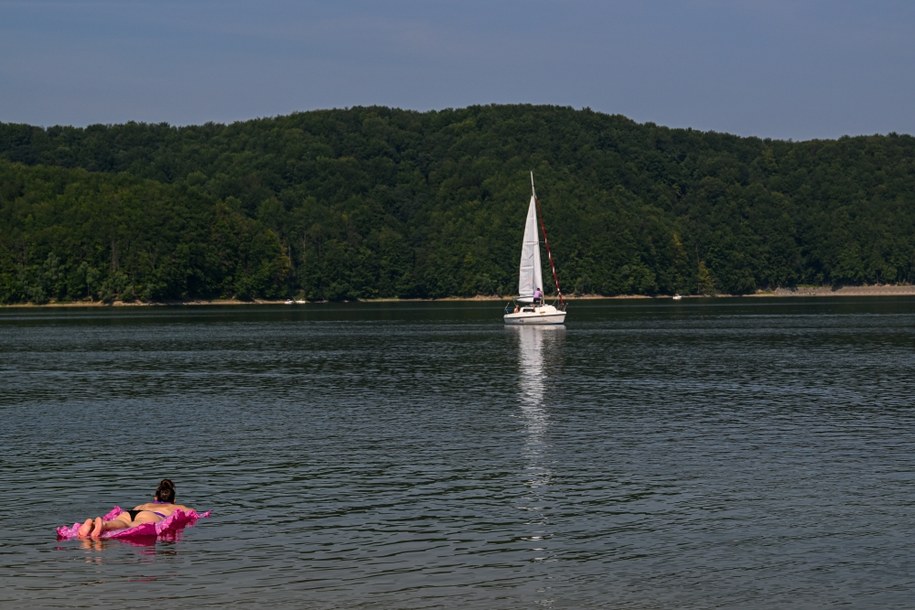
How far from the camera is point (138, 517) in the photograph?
30828 mm

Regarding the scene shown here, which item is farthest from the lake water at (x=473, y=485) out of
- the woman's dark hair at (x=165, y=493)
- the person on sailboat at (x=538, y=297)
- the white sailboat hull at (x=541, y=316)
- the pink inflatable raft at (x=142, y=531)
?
→ the person on sailboat at (x=538, y=297)

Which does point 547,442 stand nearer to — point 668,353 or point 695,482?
point 695,482

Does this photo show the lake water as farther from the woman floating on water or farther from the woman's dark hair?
the woman's dark hair

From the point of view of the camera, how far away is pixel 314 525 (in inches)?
1259

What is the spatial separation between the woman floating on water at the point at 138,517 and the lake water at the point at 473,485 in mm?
440

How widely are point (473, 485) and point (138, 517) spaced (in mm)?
11242

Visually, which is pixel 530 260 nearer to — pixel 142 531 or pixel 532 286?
pixel 532 286

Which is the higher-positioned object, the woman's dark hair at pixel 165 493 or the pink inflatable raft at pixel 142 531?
the woman's dark hair at pixel 165 493

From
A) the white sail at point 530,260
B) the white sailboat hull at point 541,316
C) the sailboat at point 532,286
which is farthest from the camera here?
the white sailboat hull at point 541,316

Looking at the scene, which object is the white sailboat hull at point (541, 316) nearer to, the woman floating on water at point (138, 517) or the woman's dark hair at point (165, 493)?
the woman's dark hair at point (165, 493)

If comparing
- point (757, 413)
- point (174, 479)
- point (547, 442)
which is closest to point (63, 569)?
point (174, 479)

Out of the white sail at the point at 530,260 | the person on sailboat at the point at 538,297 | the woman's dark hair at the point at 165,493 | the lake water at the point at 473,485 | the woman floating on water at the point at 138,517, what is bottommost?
the lake water at the point at 473,485

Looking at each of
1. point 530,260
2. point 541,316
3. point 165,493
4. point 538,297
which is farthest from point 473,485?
point 538,297

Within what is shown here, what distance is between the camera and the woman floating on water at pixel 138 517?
30.2 metres
